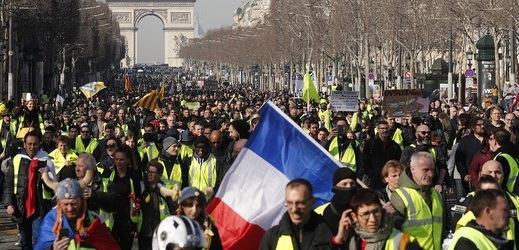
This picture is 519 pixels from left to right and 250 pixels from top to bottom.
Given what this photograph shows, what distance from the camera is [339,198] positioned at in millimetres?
8062

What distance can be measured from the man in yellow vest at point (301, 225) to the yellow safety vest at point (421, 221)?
1.24 meters

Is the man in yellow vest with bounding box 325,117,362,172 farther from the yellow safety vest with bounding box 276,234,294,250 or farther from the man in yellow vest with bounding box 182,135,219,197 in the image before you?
the yellow safety vest with bounding box 276,234,294,250

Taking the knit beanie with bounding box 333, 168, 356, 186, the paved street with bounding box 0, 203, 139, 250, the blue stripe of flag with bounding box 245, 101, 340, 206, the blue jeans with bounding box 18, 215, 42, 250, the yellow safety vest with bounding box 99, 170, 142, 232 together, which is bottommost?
the paved street with bounding box 0, 203, 139, 250

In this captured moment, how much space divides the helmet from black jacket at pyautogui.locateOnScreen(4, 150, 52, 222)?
7515 mm

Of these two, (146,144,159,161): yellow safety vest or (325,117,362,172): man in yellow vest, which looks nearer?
(146,144,159,161): yellow safety vest

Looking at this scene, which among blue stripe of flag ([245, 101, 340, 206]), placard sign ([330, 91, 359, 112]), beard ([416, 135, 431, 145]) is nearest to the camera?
blue stripe of flag ([245, 101, 340, 206])

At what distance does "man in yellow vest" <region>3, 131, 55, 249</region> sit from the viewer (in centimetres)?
1313

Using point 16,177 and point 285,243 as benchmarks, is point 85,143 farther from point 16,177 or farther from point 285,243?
point 285,243

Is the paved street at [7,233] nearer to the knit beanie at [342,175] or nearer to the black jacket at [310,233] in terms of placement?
the knit beanie at [342,175]

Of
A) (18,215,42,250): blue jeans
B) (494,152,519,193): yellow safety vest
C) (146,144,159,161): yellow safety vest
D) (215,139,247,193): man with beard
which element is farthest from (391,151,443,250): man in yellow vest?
(146,144,159,161): yellow safety vest

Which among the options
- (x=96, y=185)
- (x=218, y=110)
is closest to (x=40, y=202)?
(x=96, y=185)

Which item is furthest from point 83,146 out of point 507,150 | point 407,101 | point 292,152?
point 407,101

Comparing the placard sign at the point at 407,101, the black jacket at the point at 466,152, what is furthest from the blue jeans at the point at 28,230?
the placard sign at the point at 407,101

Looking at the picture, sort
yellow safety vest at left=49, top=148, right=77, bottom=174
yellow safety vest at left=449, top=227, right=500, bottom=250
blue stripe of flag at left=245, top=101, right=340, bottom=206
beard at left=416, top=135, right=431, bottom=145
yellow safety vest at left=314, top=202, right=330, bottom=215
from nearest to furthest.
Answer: yellow safety vest at left=449, top=227, right=500, bottom=250 → yellow safety vest at left=314, top=202, right=330, bottom=215 → blue stripe of flag at left=245, top=101, right=340, bottom=206 → yellow safety vest at left=49, top=148, right=77, bottom=174 → beard at left=416, top=135, right=431, bottom=145
